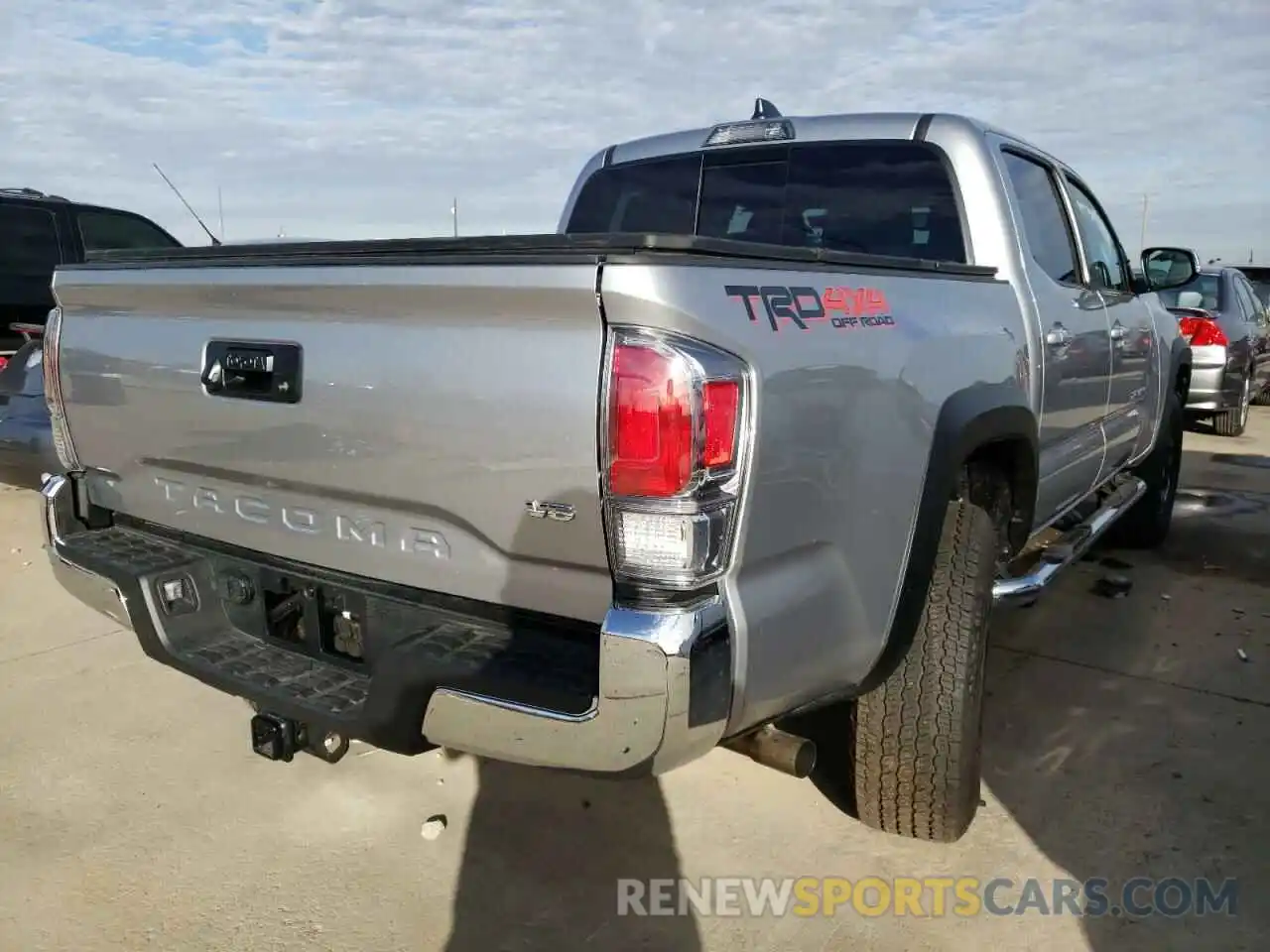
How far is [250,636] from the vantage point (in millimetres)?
2670

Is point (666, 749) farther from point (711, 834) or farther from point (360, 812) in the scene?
→ point (360, 812)

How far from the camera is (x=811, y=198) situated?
3.63 metres

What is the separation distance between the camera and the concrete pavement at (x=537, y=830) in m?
2.50

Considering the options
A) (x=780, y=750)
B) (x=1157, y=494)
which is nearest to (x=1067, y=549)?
(x=780, y=750)

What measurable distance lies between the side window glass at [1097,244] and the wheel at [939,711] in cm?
199

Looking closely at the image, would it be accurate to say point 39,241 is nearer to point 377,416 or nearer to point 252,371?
point 252,371

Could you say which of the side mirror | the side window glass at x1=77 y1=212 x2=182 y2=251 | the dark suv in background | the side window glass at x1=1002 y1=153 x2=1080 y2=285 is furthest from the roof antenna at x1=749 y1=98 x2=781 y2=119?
the side window glass at x1=77 y1=212 x2=182 y2=251

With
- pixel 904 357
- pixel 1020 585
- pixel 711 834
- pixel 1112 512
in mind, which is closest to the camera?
pixel 904 357

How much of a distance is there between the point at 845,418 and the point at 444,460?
0.83 m

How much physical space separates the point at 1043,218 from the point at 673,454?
264cm

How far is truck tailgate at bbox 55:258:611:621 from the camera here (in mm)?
1930

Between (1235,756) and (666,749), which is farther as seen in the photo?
(1235,756)

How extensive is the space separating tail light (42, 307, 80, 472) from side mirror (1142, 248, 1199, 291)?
15.5ft

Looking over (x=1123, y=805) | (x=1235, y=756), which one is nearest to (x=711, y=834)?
(x=1123, y=805)
